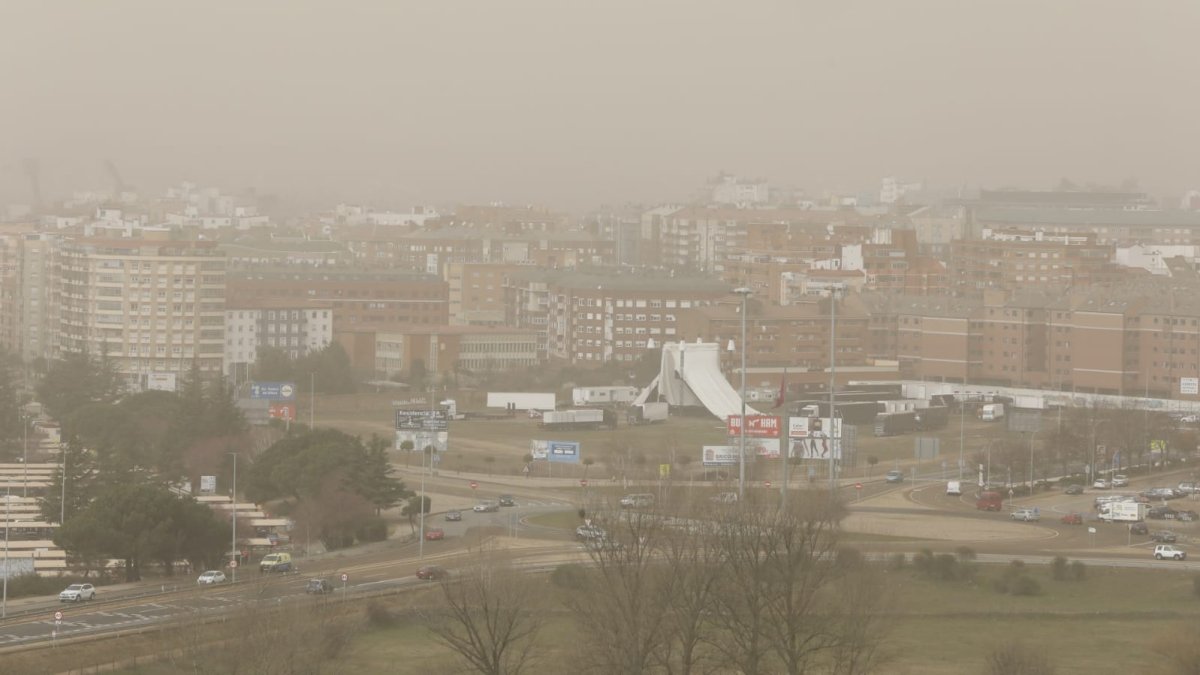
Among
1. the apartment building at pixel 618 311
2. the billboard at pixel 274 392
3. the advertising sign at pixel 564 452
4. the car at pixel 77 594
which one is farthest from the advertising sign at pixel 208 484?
the apartment building at pixel 618 311

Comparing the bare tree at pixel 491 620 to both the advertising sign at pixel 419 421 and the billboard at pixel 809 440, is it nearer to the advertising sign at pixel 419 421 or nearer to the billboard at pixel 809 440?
the advertising sign at pixel 419 421

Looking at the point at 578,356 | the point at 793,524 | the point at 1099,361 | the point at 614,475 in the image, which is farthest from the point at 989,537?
the point at 578,356

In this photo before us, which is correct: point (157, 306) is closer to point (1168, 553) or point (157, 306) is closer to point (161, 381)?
point (161, 381)

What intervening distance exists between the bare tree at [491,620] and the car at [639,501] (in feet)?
4.96

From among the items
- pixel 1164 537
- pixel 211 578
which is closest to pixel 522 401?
pixel 1164 537

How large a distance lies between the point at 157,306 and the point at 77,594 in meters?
33.7

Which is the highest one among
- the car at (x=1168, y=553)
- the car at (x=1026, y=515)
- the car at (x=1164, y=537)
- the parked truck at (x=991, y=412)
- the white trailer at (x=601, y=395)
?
the white trailer at (x=601, y=395)

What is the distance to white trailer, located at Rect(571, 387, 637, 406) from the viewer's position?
52.9 meters

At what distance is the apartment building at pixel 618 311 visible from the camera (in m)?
63.3

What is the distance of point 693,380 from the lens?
50.9m

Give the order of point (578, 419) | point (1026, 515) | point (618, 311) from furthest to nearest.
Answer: point (618, 311) < point (578, 419) < point (1026, 515)

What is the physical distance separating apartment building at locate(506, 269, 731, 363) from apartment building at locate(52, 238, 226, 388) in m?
10.8

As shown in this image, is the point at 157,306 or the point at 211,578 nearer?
the point at 211,578

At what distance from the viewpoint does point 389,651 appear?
2338 centimetres
